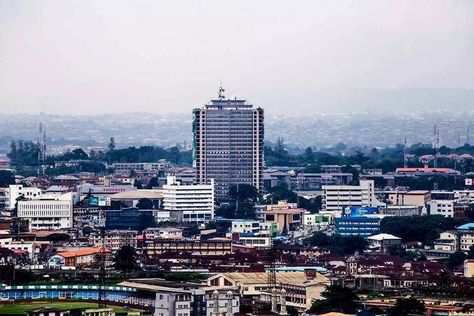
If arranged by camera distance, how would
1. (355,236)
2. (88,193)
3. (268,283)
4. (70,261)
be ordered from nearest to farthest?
(268,283) → (70,261) → (355,236) → (88,193)

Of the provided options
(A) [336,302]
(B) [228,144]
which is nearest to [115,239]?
(B) [228,144]

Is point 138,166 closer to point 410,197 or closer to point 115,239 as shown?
point 410,197

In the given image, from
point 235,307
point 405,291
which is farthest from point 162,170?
point 235,307

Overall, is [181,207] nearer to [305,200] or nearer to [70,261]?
[305,200]

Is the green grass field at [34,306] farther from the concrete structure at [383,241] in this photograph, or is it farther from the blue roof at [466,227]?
the blue roof at [466,227]

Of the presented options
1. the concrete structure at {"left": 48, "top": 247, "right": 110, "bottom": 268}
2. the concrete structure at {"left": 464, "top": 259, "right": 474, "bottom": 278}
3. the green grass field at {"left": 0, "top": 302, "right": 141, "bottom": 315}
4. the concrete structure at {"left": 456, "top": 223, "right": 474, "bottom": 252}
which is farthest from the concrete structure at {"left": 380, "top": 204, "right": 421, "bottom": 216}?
the green grass field at {"left": 0, "top": 302, "right": 141, "bottom": 315}

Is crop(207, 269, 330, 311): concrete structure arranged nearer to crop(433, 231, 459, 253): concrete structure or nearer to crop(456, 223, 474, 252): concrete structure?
crop(433, 231, 459, 253): concrete structure
